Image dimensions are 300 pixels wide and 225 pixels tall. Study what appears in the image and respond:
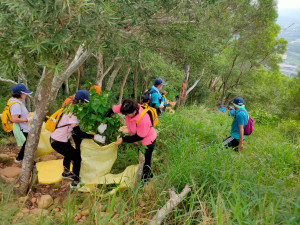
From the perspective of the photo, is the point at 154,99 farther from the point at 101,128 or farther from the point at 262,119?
the point at 262,119

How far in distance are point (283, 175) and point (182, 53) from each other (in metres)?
2.83

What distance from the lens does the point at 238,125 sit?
4.06 m

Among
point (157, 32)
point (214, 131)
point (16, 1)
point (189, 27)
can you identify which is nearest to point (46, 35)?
point (16, 1)

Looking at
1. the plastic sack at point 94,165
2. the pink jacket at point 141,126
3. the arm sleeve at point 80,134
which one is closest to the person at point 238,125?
the pink jacket at point 141,126

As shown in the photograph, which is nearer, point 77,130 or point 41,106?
point 41,106

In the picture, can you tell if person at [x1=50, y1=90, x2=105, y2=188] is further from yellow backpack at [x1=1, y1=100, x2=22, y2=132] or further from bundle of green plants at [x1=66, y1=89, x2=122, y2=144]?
yellow backpack at [x1=1, y1=100, x2=22, y2=132]

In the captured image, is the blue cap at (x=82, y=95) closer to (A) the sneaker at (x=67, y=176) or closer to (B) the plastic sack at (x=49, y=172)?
(A) the sneaker at (x=67, y=176)

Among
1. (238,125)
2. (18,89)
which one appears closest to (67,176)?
(18,89)

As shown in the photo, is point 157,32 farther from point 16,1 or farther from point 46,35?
point 16,1

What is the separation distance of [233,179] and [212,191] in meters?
0.39

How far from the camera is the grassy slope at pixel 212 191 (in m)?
1.99

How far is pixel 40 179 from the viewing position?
10.9ft

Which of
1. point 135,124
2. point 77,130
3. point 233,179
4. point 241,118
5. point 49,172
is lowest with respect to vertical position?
point 49,172

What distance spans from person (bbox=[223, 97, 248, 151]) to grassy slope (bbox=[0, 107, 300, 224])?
11.7 inches
